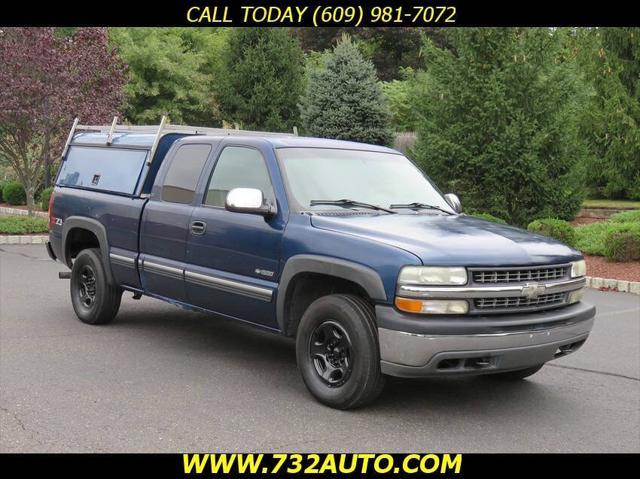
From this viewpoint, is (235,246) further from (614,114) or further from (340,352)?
(614,114)

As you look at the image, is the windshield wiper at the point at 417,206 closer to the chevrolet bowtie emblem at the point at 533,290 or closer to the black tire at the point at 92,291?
the chevrolet bowtie emblem at the point at 533,290

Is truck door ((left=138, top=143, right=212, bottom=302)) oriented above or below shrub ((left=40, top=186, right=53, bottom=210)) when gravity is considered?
above

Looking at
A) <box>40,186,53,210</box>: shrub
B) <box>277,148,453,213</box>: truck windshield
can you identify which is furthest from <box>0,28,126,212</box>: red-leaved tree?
<box>277,148,453,213</box>: truck windshield

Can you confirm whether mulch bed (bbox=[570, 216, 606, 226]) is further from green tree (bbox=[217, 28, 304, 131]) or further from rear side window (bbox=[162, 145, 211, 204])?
rear side window (bbox=[162, 145, 211, 204])

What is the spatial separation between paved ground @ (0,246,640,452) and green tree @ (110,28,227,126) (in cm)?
2360

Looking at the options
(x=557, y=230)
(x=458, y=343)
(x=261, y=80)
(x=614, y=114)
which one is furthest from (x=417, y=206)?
(x=261, y=80)

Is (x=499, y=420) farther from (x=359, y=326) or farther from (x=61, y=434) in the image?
(x=61, y=434)

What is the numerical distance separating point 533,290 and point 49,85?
1516cm

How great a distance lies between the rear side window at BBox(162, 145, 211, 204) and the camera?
273 inches

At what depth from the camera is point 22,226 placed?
17031mm

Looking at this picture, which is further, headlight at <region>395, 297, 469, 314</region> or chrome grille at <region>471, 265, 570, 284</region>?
chrome grille at <region>471, 265, 570, 284</region>

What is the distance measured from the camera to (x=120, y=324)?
8.35 meters

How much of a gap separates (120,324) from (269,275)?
300cm

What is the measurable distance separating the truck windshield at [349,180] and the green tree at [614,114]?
59.2ft
